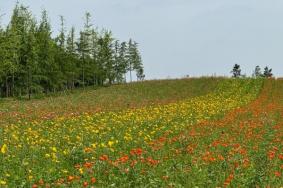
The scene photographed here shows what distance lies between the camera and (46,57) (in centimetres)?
5119

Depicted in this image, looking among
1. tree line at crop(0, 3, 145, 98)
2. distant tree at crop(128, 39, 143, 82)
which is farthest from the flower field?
distant tree at crop(128, 39, 143, 82)

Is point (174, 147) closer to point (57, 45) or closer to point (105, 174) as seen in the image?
point (105, 174)

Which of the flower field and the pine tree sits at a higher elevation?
the pine tree

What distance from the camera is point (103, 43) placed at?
66.6 metres

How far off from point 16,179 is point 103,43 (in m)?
58.3

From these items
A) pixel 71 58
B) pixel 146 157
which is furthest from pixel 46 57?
pixel 146 157

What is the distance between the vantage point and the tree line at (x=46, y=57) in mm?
46719

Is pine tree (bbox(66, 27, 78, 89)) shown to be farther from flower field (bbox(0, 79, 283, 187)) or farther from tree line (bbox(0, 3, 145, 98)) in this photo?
flower field (bbox(0, 79, 283, 187))

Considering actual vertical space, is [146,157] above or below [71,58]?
below

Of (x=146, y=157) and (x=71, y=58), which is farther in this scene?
(x=71, y=58)

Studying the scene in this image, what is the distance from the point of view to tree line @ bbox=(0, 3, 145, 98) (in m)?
46.7

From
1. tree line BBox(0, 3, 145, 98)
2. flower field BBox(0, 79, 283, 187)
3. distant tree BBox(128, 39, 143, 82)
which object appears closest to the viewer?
flower field BBox(0, 79, 283, 187)

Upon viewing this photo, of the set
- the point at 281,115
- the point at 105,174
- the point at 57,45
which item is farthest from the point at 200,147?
the point at 57,45

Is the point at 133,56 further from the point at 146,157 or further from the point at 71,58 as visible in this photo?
the point at 146,157
